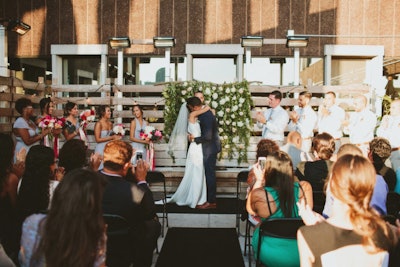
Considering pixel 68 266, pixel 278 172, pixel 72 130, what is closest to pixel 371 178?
pixel 278 172

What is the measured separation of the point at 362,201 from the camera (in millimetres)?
2127

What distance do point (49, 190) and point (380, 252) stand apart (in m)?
2.39

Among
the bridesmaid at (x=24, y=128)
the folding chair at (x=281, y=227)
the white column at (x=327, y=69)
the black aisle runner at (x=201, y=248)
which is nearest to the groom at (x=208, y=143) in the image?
the black aisle runner at (x=201, y=248)

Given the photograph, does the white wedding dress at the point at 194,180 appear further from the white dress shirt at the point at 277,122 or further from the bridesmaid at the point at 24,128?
the bridesmaid at the point at 24,128

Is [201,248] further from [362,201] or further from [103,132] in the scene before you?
[103,132]

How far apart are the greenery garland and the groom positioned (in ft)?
4.56

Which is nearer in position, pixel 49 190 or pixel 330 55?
pixel 49 190

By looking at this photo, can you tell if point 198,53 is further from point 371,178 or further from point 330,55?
point 371,178

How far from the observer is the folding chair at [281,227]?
9.91 ft

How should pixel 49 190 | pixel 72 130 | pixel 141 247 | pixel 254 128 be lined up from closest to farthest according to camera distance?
pixel 49 190 < pixel 141 247 < pixel 72 130 < pixel 254 128

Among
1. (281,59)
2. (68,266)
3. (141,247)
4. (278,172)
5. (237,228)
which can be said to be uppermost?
(281,59)

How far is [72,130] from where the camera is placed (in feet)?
23.5

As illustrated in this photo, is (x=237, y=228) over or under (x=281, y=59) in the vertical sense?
under

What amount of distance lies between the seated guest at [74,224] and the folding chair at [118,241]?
88 centimetres
